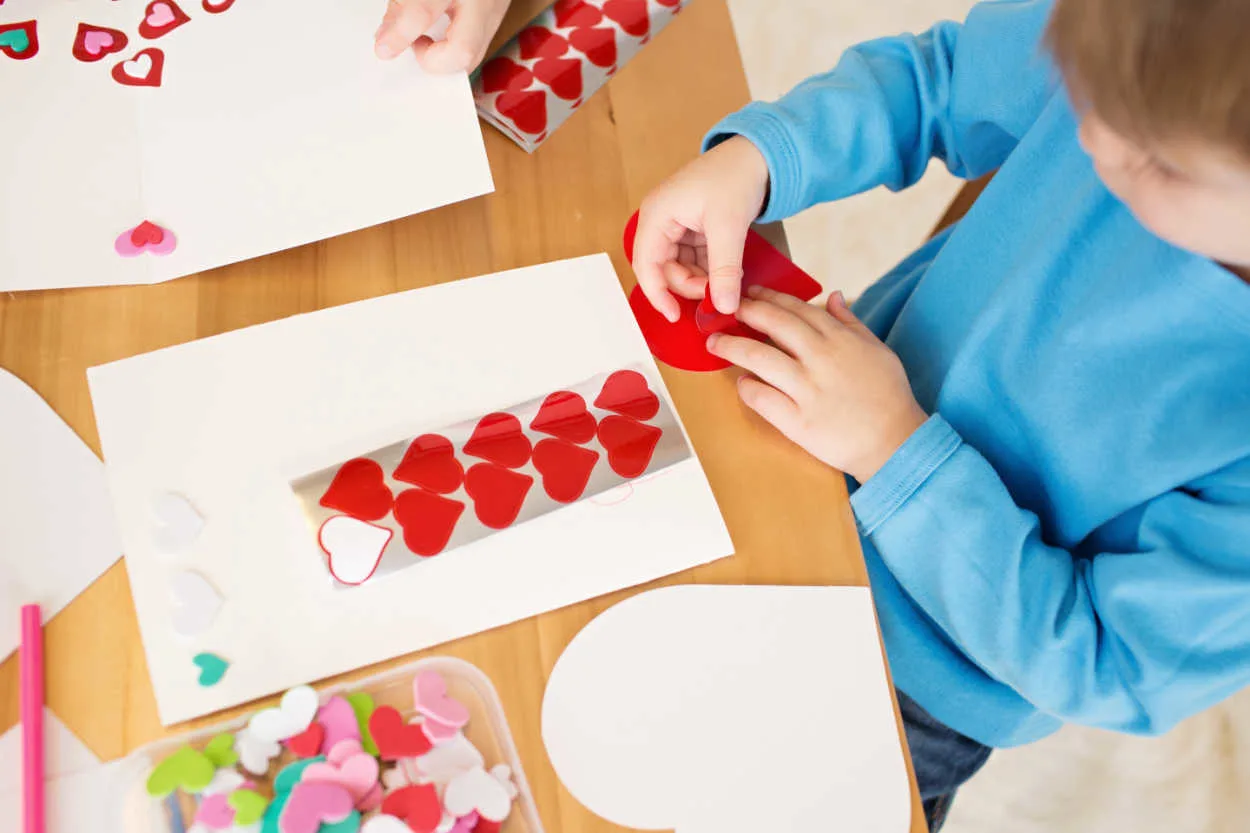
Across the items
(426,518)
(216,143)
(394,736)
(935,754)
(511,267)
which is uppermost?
(216,143)

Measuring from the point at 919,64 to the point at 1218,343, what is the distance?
0.29 meters

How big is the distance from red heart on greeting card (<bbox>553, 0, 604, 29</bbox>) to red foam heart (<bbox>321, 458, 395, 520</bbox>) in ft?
1.15

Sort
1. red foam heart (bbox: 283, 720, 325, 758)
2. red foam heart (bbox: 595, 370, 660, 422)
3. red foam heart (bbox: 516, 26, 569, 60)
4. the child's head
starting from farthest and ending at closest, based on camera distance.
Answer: red foam heart (bbox: 516, 26, 569, 60) < red foam heart (bbox: 595, 370, 660, 422) < red foam heart (bbox: 283, 720, 325, 758) < the child's head

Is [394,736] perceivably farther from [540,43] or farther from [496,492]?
[540,43]

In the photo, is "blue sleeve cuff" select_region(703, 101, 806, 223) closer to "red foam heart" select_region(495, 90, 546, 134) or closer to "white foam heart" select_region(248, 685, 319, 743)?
"red foam heart" select_region(495, 90, 546, 134)

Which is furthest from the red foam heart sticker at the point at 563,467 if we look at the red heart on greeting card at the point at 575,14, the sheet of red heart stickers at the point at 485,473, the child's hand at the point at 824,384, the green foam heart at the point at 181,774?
the red heart on greeting card at the point at 575,14

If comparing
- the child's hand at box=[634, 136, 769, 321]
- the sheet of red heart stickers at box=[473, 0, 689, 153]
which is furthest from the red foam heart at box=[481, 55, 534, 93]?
the child's hand at box=[634, 136, 769, 321]

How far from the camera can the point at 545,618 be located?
0.49 meters

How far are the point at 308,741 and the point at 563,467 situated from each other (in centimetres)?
19

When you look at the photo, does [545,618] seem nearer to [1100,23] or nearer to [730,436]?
[730,436]

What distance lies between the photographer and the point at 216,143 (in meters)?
0.59

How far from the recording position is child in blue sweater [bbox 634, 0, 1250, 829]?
521 millimetres

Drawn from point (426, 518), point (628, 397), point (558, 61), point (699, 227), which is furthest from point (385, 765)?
point (558, 61)

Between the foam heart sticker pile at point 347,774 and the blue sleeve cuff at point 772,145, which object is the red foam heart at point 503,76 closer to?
the blue sleeve cuff at point 772,145
